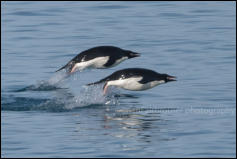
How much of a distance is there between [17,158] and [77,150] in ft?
3.46

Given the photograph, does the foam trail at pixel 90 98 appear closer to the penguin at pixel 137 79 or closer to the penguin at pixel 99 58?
the penguin at pixel 137 79

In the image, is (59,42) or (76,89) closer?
(76,89)

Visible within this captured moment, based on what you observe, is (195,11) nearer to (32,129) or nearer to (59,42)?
(59,42)

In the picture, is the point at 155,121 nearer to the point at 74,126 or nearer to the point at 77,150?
the point at 74,126

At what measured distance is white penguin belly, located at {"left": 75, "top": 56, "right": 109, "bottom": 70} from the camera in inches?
899

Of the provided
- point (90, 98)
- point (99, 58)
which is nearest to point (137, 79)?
point (90, 98)

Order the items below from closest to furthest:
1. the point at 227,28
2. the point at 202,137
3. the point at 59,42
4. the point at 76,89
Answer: the point at 202,137 → the point at 76,89 → the point at 59,42 → the point at 227,28

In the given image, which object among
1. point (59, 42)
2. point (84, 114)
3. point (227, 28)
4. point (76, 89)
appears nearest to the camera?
point (84, 114)

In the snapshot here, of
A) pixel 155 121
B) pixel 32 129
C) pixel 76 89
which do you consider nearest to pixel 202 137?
pixel 155 121

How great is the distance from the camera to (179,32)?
30.3 meters

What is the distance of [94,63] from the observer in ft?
75.1

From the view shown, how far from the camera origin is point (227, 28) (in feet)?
102

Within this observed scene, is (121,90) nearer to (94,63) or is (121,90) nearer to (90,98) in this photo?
(94,63)

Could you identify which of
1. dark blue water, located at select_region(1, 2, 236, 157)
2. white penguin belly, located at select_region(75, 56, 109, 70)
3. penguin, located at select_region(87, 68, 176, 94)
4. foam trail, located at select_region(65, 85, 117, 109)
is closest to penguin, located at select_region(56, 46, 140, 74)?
white penguin belly, located at select_region(75, 56, 109, 70)
